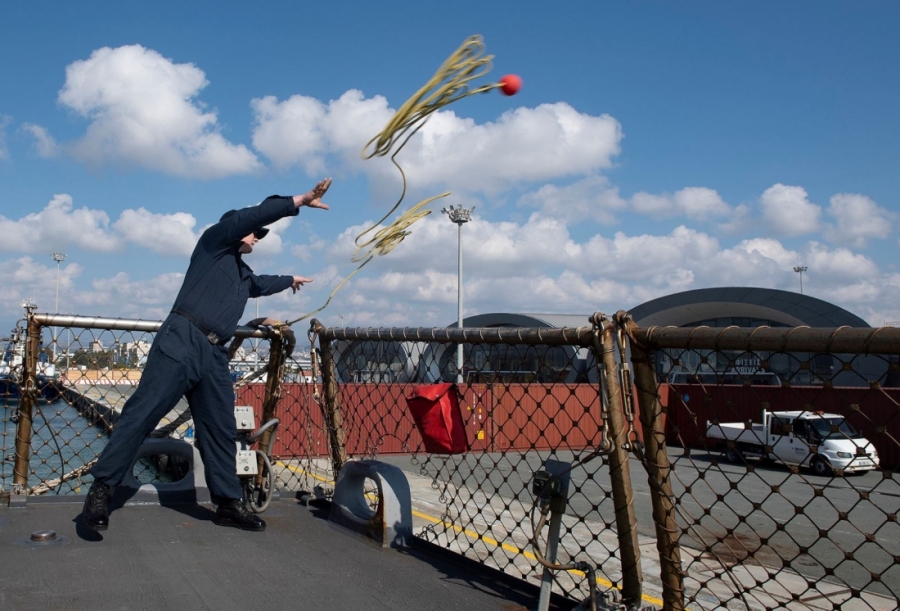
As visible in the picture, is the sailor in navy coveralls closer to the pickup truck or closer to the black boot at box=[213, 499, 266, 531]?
the black boot at box=[213, 499, 266, 531]

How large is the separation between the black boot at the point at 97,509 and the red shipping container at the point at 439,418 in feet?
4.53

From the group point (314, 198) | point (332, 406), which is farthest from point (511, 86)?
point (332, 406)

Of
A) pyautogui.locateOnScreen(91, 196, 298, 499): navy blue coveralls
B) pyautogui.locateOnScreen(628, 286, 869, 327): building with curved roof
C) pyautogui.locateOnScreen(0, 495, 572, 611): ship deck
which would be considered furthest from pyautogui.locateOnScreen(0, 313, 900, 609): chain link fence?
pyautogui.locateOnScreen(628, 286, 869, 327): building with curved roof

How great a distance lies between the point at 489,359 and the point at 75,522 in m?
2.02

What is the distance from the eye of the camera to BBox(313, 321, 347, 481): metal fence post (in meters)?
3.96

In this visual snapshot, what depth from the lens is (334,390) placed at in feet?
13.1

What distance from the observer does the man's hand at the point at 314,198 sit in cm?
320

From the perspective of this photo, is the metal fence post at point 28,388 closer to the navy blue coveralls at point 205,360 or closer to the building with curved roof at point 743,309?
the navy blue coveralls at point 205,360

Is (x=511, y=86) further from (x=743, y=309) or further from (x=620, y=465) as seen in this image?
(x=743, y=309)

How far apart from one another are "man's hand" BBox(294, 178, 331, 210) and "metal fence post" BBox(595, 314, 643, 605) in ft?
4.82

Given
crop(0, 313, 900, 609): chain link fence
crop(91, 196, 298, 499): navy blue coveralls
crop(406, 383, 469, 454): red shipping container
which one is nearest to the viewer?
crop(0, 313, 900, 609): chain link fence

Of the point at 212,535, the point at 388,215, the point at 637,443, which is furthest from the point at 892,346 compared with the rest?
the point at 212,535

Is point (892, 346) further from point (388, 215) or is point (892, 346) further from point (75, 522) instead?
point (75, 522)

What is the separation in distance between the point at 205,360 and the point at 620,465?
2002 millimetres
